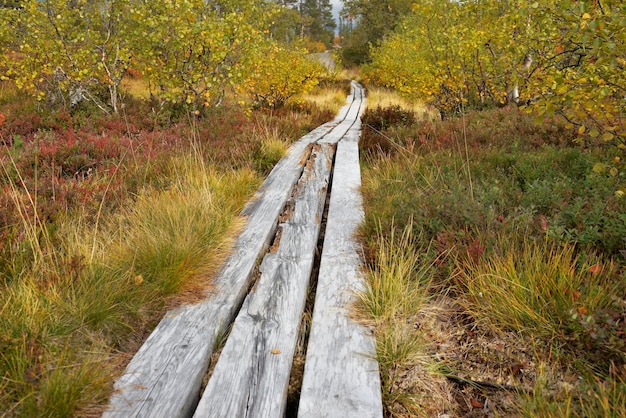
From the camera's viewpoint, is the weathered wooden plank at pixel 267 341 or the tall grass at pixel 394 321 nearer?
the weathered wooden plank at pixel 267 341

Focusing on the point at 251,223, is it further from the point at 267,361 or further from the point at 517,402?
the point at 517,402

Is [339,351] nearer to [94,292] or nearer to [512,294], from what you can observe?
[512,294]

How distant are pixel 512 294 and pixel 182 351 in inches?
80.4

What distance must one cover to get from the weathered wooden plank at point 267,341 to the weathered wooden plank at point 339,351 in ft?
0.41

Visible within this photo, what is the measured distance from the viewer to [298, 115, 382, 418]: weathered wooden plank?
1.82 m

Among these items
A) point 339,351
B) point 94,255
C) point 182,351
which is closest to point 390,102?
point 94,255

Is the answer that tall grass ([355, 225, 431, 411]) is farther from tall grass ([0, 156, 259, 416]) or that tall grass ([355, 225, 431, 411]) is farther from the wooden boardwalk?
tall grass ([0, 156, 259, 416])

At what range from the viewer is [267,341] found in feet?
7.41

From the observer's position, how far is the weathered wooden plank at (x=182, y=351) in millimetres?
1785

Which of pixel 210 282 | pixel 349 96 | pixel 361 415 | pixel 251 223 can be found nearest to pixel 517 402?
pixel 361 415

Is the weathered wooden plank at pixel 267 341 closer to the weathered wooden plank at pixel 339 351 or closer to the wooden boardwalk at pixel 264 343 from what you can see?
the wooden boardwalk at pixel 264 343

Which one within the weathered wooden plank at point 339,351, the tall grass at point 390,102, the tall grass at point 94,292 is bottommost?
the weathered wooden plank at point 339,351

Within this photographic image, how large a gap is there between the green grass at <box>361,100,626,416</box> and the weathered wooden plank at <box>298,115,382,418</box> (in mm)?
139

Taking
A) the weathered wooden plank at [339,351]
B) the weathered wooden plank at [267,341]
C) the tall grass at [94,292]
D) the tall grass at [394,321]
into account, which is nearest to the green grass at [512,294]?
the tall grass at [394,321]
